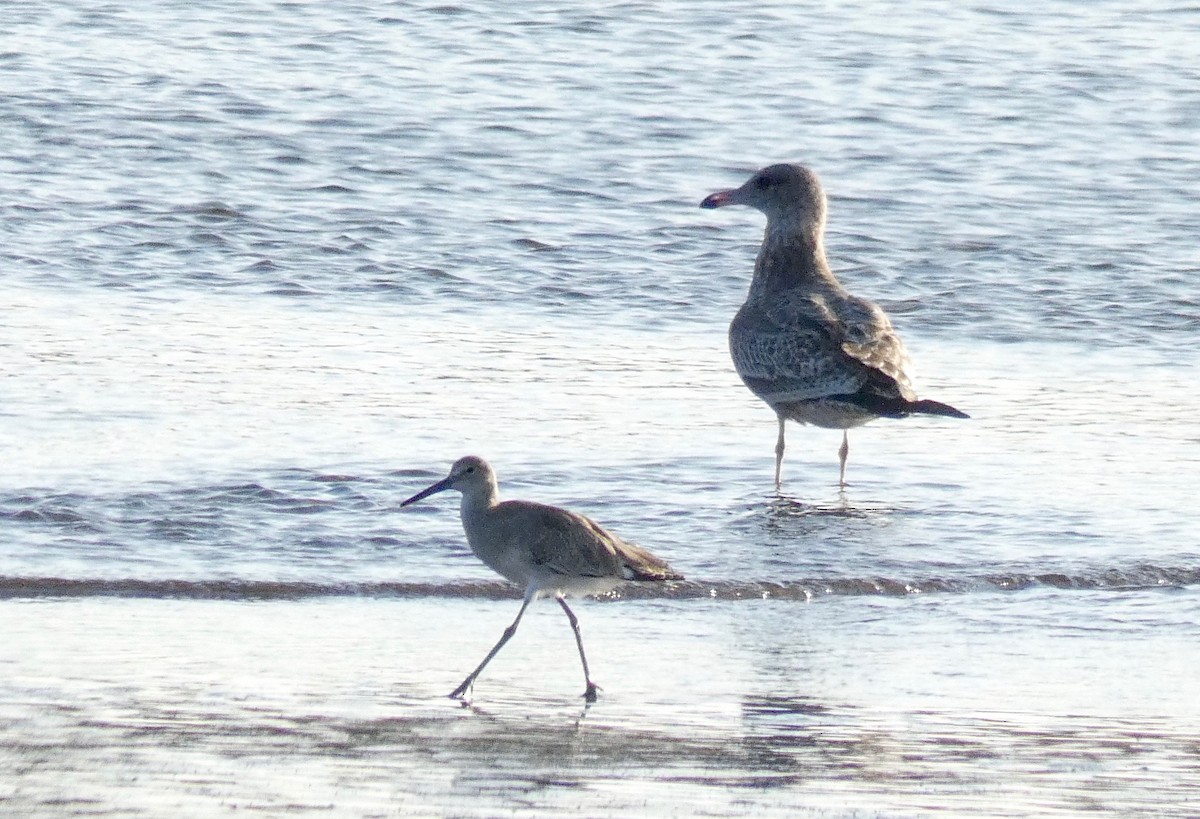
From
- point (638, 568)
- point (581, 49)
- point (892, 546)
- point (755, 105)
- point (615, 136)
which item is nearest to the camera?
point (638, 568)

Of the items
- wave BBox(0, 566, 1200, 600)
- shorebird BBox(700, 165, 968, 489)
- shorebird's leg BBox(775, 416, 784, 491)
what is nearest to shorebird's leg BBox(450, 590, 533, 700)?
wave BBox(0, 566, 1200, 600)

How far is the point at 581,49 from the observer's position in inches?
780

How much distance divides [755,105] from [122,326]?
8.31 metres

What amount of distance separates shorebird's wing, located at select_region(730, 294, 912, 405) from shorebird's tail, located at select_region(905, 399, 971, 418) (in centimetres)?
9

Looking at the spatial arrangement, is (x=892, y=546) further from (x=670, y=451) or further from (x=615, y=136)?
(x=615, y=136)

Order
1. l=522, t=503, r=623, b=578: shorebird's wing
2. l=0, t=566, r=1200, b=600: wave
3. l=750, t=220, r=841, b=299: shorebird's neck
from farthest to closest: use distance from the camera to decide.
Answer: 1. l=750, t=220, r=841, b=299: shorebird's neck
2. l=0, t=566, r=1200, b=600: wave
3. l=522, t=503, r=623, b=578: shorebird's wing

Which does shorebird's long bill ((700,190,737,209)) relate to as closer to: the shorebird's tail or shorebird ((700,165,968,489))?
shorebird ((700,165,968,489))

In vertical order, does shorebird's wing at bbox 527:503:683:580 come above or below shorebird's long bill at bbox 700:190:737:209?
above

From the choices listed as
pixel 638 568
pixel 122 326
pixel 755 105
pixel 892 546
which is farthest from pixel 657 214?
pixel 638 568

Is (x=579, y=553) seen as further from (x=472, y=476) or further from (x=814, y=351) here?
(x=814, y=351)

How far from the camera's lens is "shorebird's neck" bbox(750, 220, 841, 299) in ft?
35.4

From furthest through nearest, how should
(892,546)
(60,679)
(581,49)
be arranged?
(581,49), (892,546), (60,679)

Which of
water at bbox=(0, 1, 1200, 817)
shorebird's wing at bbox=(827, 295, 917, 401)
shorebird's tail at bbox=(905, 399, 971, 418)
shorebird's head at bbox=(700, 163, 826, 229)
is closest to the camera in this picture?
water at bbox=(0, 1, 1200, 817)

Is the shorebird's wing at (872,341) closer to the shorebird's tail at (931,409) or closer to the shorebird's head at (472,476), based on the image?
the shorebird's tail at (931,409)
